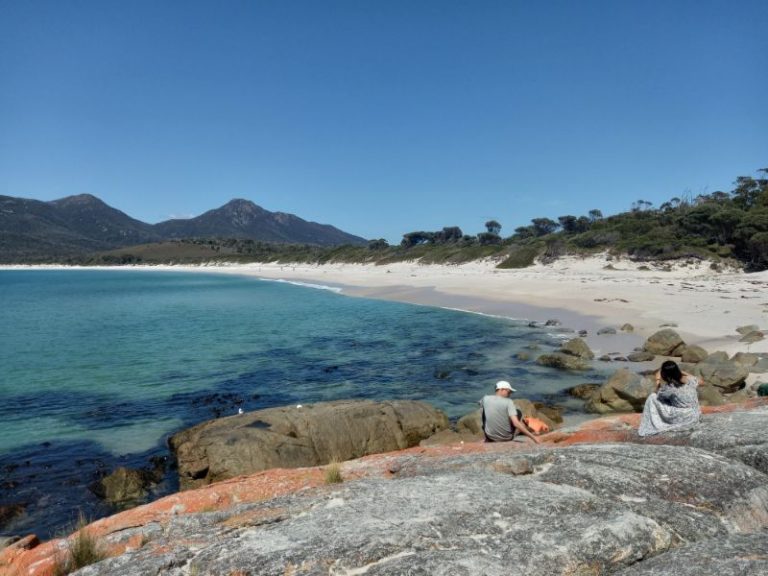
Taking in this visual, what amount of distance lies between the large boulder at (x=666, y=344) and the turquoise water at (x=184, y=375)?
4344mm

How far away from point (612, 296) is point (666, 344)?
19267 mm

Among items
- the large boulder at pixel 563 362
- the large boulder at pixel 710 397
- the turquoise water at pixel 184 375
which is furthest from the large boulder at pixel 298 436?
the large boulder at pixel 563 362

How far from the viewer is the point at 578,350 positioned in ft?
83.7

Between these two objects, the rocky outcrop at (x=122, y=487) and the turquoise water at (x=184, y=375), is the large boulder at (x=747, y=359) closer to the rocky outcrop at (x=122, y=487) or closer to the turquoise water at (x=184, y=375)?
the turquoise water at (x=184, y=375)

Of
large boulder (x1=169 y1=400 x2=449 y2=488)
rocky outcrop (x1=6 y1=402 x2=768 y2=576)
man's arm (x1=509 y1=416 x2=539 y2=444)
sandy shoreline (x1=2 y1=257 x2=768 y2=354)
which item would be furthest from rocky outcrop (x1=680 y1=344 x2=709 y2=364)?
man's arm (x1=509 y1=416 x2=539 y2=444)

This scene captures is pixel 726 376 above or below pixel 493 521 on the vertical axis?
below

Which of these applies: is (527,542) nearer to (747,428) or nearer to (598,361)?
(747,428)

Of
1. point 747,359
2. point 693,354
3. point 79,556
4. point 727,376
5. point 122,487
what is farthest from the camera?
point 693,354

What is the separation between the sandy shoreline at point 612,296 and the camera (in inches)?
1136

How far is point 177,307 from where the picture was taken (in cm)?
6009

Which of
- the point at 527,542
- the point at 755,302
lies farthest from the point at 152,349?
the point at 755,302

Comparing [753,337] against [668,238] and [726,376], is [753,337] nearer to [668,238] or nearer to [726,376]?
[726,376]

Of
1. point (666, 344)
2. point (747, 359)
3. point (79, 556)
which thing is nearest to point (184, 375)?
point (79, 556)

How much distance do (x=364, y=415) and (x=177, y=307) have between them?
50.7m
